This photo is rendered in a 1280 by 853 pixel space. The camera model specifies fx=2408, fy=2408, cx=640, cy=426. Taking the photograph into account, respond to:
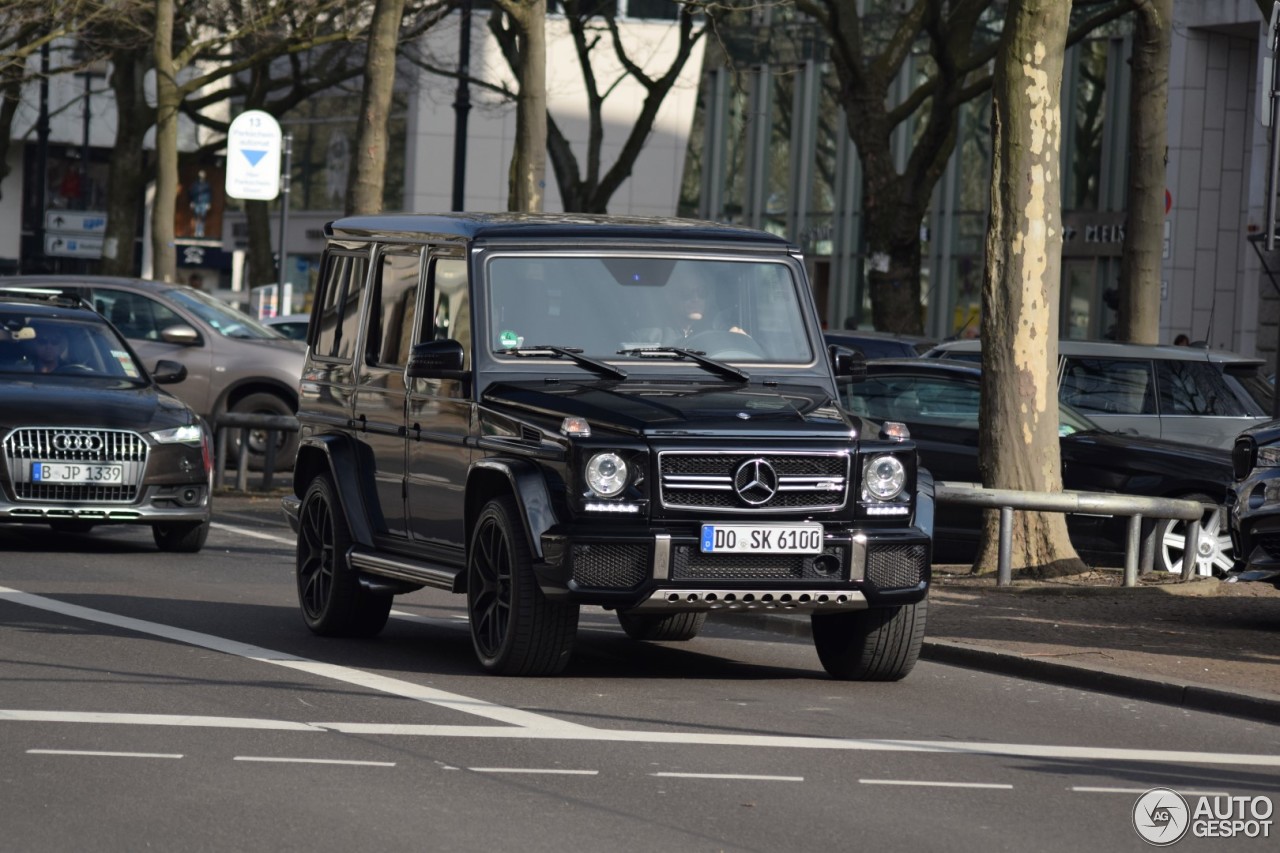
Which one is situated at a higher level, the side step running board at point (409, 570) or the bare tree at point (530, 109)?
the bare tree at point (530, 109)

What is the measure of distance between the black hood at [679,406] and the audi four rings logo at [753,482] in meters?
0.14

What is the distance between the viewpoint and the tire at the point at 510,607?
398 inches

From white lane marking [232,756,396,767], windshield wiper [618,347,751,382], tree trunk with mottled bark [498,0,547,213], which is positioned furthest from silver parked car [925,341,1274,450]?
white lane marking [232,756,396,767]

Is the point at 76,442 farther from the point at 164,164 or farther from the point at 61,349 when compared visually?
the point at 164,164

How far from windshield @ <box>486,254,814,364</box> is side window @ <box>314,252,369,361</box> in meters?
1.51

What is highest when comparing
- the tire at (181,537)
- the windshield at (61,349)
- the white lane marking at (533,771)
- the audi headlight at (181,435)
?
the windshield at (61,349)

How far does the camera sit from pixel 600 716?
30.8 ft

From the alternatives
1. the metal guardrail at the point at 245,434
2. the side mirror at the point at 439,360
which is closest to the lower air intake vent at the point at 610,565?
the side mirror at the point at 439,360

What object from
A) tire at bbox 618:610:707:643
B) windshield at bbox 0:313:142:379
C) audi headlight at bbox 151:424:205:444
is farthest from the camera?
windshield at bbox 0:313:142:379

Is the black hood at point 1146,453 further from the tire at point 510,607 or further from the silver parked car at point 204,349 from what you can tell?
the silver parked car at point 204,349

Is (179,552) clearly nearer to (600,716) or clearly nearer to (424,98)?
(600,716)

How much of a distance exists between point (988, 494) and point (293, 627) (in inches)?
192

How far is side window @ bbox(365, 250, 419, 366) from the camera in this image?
1178 centimetres

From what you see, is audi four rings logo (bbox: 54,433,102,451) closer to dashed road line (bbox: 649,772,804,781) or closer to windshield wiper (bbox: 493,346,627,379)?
windshield wiper (bbox: 493,346,627,379)
